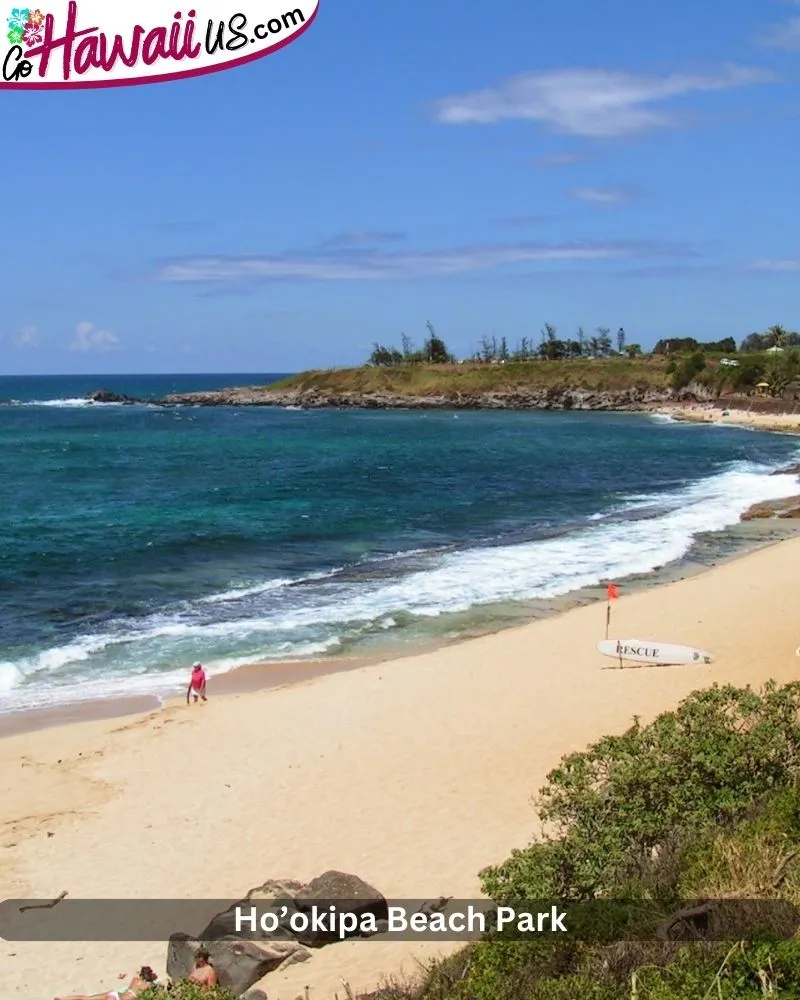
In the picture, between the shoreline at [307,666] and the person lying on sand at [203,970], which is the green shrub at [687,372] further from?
the person lying on sand at [203,970]

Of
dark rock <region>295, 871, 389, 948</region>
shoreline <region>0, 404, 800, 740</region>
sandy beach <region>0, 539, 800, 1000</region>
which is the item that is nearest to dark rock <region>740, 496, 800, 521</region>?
shoreline <region>0, 404, 800, 740</region>

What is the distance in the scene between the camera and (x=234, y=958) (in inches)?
346

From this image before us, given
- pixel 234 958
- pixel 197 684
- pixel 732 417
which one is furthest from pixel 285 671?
pixel 732 417

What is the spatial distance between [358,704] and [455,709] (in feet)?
5.54

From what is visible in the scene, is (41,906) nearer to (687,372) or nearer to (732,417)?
(732,417)

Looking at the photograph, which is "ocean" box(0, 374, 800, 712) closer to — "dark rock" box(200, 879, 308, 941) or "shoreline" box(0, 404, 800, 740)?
"shoreline" box(0, 404, 800, 740)

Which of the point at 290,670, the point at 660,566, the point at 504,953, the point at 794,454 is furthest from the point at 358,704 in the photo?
the point at 794,454

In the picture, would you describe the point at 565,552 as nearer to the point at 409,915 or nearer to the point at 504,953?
the point at 409,915

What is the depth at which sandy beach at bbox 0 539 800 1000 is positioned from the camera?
10586 millimetres

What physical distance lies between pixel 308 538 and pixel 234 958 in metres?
25.5

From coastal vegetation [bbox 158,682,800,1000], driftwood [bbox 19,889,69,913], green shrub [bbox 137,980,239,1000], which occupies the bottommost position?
driftwood [bbox 19,889,69,913]

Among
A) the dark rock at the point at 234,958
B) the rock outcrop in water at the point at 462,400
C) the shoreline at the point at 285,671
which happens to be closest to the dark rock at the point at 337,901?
the dark rock at the point at 234,958

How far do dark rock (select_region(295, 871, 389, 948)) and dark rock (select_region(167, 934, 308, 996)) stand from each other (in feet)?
0.81

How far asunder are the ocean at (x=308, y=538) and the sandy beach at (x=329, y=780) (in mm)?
3013
